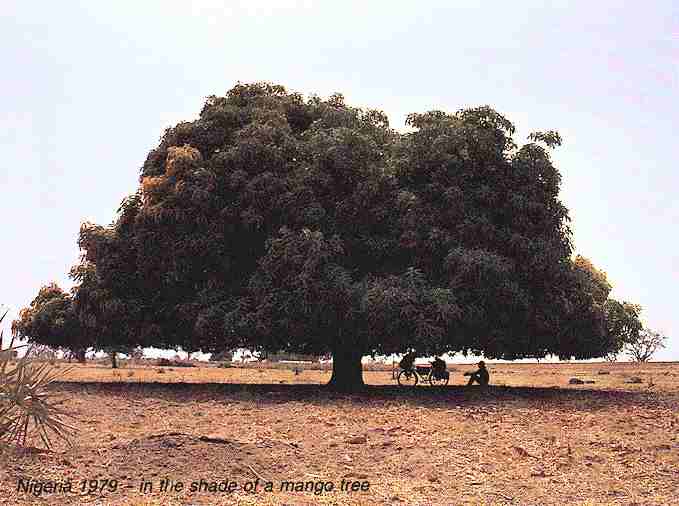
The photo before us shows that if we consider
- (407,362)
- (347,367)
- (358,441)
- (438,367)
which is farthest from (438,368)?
(358,441)

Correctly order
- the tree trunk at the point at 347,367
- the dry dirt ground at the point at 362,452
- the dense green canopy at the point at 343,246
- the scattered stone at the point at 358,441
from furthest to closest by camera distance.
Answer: the tree trunk at the point at 347,367 → the dense green canopy at the point at 343,246 → the scattered stone at the point at 358,441 → the dry dirt ground at the point at 362,452

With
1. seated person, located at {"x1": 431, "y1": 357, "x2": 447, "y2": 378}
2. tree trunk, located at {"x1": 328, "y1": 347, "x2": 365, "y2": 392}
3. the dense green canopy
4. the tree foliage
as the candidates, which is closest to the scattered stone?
the dense green canopy

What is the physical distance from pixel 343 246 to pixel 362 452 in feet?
40.1

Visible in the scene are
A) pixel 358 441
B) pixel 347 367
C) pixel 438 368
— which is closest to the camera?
pixel 358 441

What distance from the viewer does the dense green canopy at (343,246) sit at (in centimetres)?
2589

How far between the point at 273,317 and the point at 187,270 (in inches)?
167

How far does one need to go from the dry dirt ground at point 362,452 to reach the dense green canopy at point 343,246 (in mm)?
3003

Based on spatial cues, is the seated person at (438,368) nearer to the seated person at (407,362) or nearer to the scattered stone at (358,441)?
the seated person at (407,362)

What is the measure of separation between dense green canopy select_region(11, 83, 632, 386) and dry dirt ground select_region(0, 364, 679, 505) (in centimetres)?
300

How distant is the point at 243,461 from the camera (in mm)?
14008

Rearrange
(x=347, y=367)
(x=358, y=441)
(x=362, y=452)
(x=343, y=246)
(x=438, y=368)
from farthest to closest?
(x=438, y=368)
(x=347, y=367)
(x=343, y=246)
(x=358, y=441)
(x=362, y=452)

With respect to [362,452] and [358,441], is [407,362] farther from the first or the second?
[362,452]

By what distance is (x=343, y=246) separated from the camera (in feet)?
90.2

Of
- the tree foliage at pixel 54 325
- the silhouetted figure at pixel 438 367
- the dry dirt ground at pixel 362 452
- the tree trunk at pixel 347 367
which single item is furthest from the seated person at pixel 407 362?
the tree foliage at pixel 54 325
